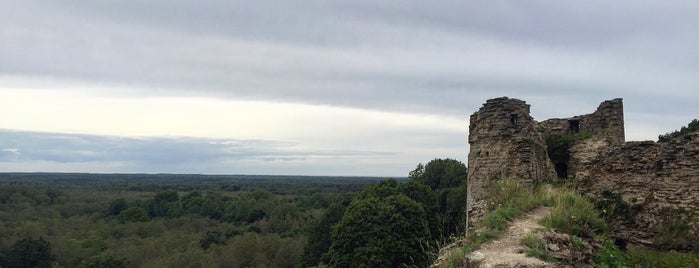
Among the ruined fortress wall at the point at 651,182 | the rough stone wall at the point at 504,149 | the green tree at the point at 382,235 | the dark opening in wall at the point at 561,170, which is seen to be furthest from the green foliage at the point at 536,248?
the green tree at the point at 382,235

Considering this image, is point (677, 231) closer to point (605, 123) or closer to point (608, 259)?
point (608, 259)

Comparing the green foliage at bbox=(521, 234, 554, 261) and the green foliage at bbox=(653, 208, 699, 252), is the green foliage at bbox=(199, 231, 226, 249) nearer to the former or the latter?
the green foliage at bbox=(653, 208, 699, 252)

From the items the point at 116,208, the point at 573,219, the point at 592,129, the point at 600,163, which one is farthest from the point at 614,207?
the point at 116,208

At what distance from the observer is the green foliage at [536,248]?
593 cm

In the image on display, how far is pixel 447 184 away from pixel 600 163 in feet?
104

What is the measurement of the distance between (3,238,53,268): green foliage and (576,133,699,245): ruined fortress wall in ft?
136

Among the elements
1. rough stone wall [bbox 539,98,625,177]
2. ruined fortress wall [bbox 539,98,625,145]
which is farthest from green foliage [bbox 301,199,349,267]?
ruined fortress wall [bbox 539,98,625,145]

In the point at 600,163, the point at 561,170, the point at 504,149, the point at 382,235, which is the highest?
the point at 504,149

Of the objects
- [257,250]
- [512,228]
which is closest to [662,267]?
[512,228]

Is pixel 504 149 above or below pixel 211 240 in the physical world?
above

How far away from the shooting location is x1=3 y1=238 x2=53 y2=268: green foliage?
125 feet

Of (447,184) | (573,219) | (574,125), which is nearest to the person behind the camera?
(573,219)

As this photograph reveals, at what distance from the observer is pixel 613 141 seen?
12781 mm

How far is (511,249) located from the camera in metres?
6.30
